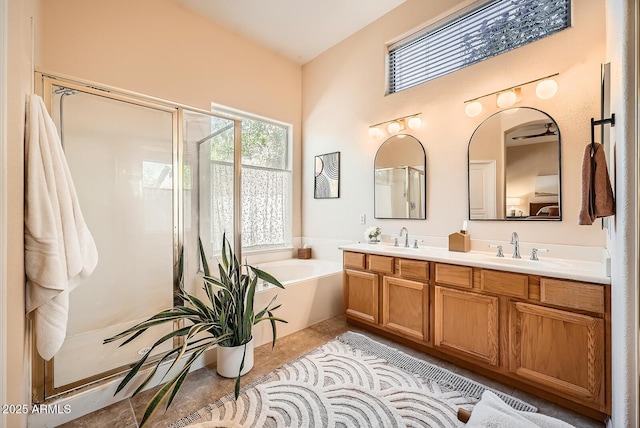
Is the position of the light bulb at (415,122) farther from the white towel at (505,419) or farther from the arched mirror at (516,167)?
the white towel at (505,419)

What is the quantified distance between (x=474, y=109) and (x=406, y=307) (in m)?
1.88

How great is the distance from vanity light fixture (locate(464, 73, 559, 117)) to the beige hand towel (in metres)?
0.98

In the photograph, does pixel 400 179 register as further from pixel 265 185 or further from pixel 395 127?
pixel 265 185

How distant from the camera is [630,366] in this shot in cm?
98

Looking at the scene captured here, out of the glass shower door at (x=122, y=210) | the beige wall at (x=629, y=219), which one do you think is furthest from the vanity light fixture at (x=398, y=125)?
the glass shower door at (x=122, y=210)

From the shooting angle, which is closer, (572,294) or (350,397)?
(572,294)

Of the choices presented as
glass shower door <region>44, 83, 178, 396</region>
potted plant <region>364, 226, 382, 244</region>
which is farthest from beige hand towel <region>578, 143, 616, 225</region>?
glass shower door <region>44, 83, 178, 396</region>

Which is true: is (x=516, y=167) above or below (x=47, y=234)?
above

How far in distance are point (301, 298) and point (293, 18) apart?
3193mm

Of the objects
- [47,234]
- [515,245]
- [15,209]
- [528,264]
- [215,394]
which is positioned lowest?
[215,394]

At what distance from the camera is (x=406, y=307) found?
2.33 meters

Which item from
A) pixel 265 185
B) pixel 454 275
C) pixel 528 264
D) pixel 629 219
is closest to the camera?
pixel 629 219

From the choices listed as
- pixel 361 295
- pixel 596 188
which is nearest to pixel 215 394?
pixel 361 295

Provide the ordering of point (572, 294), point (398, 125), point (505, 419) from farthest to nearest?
point (398, 125)
point (572, 294)
point (505, 419)
